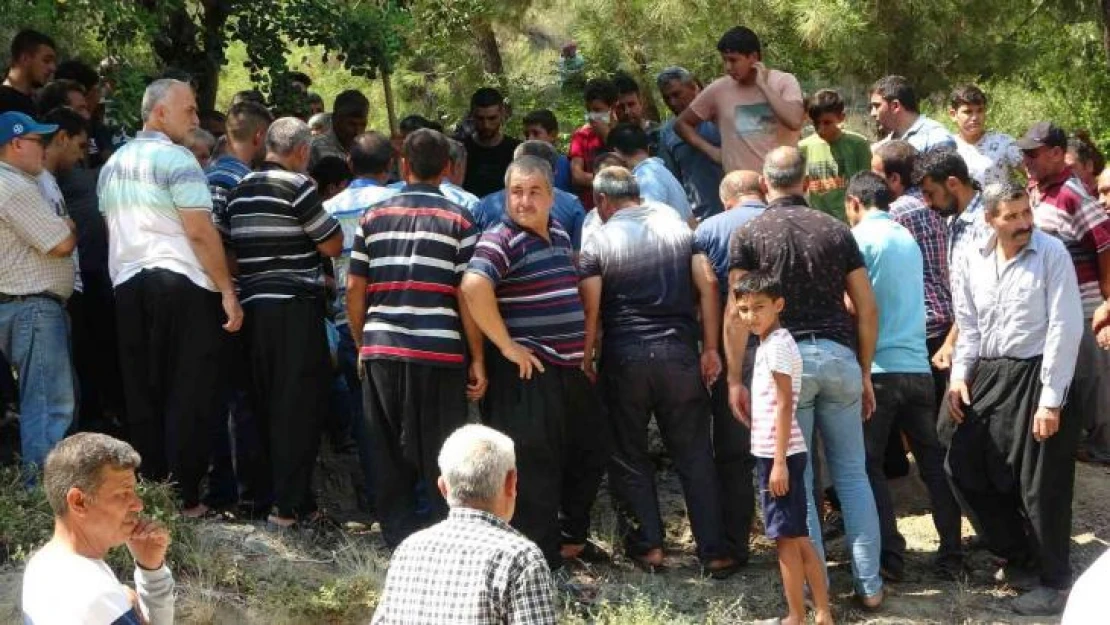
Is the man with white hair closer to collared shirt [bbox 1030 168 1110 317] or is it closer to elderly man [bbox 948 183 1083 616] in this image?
elderly man [bbox 948 183 1083 616]

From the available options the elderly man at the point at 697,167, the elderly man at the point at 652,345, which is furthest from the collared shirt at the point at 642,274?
the elderly man at the point at 697,167

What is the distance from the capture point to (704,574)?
7.45 m

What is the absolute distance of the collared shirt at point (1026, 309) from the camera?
7008mm

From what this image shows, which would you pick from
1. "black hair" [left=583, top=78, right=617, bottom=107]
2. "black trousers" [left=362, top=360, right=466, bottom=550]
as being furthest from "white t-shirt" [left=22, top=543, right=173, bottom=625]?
"black hair" [left=583, top=78, right=617, bottom=107]

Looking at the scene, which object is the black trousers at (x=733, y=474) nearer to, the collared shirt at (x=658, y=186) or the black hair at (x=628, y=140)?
the collared shirt at (x=658, y=186)

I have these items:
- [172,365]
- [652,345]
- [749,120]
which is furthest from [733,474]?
[172,365]

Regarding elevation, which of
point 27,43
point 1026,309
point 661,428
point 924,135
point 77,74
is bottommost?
point 661,428

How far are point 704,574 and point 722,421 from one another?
28.2 inches

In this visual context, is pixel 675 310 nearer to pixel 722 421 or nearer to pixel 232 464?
pixel 722 421

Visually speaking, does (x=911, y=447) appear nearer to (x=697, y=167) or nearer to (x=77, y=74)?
(x=697, y=167)

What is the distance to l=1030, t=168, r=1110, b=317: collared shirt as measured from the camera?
8.11 m

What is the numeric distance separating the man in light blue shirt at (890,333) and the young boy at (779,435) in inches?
33.4

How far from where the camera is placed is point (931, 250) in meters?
7.91

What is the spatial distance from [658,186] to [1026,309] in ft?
6.43
